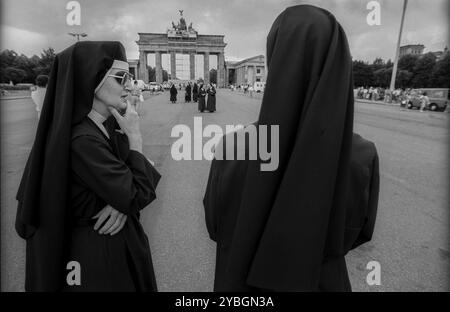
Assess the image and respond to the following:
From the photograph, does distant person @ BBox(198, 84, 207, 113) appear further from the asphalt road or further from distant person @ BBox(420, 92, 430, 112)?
distant person @ BBox(420, 92, 430, 112)

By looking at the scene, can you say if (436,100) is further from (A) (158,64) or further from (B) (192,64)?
(A) (158,64)

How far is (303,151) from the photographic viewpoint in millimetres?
1067

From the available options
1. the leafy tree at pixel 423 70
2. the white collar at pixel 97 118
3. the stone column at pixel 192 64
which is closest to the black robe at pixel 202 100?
the white collar at pixel 97 118

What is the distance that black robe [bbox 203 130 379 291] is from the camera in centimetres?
131

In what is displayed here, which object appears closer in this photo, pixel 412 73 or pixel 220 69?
pixel 412 73

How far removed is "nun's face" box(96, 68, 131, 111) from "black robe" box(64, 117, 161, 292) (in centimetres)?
16

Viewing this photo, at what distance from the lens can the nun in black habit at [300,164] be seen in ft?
3.52

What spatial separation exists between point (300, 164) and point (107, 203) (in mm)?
1132

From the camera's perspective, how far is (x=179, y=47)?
91625 mm

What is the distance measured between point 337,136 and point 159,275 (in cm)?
242

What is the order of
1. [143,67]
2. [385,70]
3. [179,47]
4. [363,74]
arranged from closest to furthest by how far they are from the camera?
[385,70] < [363,74] < [143,67] < [179,47]

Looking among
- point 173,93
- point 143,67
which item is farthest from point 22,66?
point 173,93
